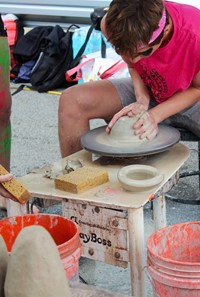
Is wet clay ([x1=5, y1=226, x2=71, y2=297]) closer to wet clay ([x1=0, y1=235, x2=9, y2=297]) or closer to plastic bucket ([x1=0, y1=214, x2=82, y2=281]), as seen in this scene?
wet clay ([x1=0, y1=235, x2=9, y2=297])

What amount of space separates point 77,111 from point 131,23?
0.56 metres

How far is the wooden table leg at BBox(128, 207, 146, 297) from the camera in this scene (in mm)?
1836

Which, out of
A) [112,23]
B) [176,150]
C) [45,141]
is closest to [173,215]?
[176,150]

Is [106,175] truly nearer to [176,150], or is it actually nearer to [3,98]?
[176,150]

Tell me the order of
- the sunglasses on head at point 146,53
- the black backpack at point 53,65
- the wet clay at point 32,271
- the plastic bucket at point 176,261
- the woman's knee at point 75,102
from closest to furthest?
the wet clay at point 32,271
the plastic bucket at point 176,261
the sunglasses on head at point 146,53
the woman's knee at point 75,102
the black backpack at point 53,65

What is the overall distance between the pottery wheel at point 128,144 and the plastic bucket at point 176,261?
1.35 ft

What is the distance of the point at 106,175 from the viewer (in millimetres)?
2039

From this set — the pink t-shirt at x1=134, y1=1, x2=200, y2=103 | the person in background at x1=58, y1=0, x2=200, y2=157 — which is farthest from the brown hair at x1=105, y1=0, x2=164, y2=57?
the pink t-shirt at x1=134, y1=1, x2=200, y2=103

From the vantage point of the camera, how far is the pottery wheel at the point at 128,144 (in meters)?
2.12

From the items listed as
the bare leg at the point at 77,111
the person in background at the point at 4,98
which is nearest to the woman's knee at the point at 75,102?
the bare leg at the point at 77,111

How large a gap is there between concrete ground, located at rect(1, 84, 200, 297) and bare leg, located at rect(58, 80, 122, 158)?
0.48m

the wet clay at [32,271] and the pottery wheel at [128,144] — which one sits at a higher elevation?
the wet clay at [32,271]

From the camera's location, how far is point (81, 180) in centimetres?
198

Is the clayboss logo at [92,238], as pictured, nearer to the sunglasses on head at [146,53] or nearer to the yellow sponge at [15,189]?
the yellow sponge at [15,189]
